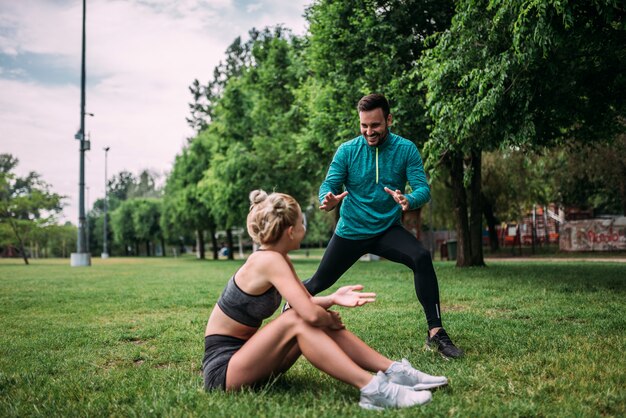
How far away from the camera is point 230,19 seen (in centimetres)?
1891

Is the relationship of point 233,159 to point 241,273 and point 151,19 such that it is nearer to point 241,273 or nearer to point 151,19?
point 151,19

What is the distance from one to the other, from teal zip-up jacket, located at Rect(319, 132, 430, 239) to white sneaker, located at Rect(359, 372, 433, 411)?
6.53ft

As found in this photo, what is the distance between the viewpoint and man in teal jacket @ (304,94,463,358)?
15.9ft

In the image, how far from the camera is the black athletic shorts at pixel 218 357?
11.5ft

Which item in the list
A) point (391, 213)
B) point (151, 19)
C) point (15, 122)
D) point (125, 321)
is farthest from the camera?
point (15, 122)

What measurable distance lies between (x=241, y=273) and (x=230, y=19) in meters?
17.2

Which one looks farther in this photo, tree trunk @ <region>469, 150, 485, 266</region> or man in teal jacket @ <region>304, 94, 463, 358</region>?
tree trunk @ <region>469, 150, 485, 266</region>

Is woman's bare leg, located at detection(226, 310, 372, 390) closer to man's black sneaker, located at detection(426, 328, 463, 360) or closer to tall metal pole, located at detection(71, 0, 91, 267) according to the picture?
man's black sneaker, located at detection(426, 328, 463, 360)

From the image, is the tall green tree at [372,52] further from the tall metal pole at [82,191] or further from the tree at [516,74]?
the tall metal pole at [82,191]

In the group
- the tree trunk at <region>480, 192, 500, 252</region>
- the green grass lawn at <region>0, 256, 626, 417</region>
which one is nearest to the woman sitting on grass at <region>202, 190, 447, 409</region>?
the green grass lawn at <region>0, 256, 626, 417</region>

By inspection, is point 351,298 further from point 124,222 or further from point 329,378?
point 124,222

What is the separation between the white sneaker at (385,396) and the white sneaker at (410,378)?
0.43 feet

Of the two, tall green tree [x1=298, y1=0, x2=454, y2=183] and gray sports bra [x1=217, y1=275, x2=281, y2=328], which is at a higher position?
tall green tree [x1=298, y1=0, x2=454, y2=183]

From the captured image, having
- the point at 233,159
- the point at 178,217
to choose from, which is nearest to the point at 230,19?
the point at 233,159
